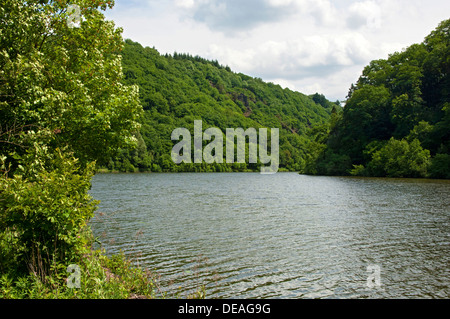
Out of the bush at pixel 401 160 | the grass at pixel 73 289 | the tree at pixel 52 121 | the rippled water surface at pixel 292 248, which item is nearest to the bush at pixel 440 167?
the bush at pixel 401 160

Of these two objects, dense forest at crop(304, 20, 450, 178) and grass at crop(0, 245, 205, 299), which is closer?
grass at crop(0, 245, 205, 299)

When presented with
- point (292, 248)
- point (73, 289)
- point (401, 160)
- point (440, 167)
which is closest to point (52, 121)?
point (73, 289)

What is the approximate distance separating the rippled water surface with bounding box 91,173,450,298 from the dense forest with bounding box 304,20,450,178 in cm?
4394

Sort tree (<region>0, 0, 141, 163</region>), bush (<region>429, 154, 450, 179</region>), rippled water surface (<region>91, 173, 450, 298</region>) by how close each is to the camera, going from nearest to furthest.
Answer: tree (<region>0, 0, 141, 163</region>) < rippled water surface (<region>91, 173, 450, 298</region>) < bush (<region>429, 154, 450, 179</region>)

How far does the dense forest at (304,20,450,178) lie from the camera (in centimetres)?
7200

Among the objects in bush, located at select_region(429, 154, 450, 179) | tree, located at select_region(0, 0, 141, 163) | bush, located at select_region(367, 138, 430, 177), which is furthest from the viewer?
bush, located at select_region(367, 138, 430, 177)

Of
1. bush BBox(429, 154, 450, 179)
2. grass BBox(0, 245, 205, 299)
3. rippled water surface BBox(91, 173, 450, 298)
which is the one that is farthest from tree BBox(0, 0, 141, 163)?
bush BBox(429, 154, 450, 179)

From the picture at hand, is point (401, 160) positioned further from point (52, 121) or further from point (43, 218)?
point (43, 218)

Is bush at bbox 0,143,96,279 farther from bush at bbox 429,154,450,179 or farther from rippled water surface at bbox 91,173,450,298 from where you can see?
bush at bbox 429,154,450,179

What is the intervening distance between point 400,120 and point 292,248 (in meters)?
80.1

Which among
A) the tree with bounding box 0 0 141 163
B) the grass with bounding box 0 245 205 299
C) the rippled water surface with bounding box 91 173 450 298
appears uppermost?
the tree with bounding box 0 0 141 163
